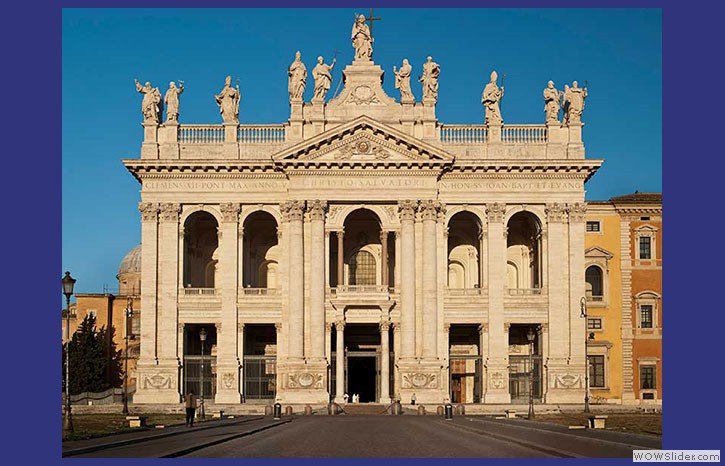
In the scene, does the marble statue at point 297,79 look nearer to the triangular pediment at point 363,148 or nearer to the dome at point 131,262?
the triangular pediment at point 363,148

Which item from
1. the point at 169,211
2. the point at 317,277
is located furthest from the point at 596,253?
the point at 169,211

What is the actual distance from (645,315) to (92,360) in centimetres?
3984

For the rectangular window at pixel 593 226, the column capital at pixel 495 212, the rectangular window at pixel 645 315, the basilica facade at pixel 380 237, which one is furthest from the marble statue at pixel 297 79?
the rectangular window at pixel 645 315

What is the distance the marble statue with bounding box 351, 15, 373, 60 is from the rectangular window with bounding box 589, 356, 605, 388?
2514 cm

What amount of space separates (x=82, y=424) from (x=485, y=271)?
2995cm

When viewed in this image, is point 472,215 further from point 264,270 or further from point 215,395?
point 215,395

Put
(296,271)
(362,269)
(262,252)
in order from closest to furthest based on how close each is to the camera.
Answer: (296,271) → (362,269) → (262,252)

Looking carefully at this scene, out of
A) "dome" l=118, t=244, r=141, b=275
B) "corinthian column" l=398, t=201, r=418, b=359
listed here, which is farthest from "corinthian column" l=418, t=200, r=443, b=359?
"dome" l=118, t=244, r=141, b=275

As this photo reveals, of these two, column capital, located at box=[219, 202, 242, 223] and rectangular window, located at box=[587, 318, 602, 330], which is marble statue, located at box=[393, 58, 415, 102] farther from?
rectangular window, located at box=[587, 318, 602, 330]

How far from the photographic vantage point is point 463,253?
7500cm

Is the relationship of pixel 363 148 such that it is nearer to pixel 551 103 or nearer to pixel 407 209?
pixel 407 209

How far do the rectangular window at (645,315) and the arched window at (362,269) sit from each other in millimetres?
18815

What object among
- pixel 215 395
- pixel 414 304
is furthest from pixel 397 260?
pixel 215 395

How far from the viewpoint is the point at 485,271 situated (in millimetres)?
69938
